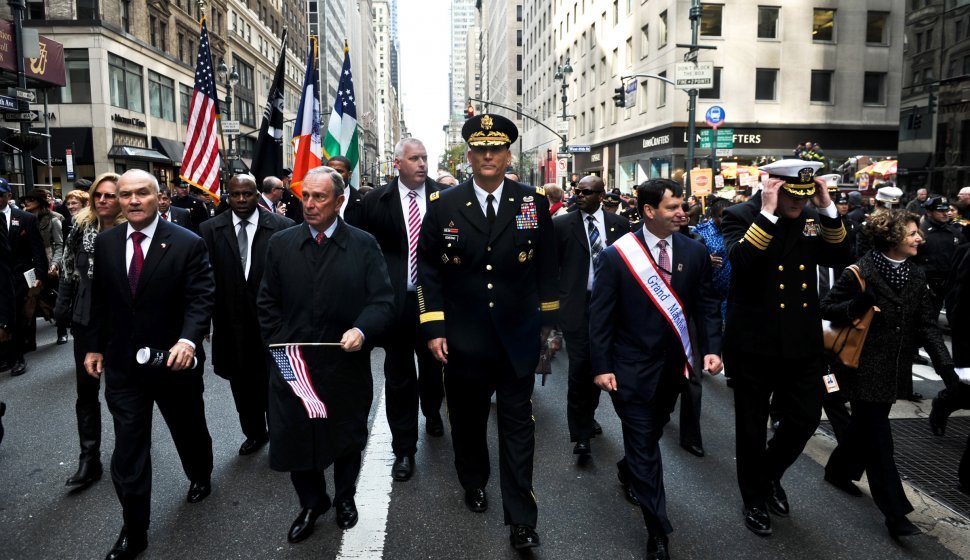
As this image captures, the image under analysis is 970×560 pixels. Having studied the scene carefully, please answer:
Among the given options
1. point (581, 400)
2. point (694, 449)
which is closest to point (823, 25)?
point (694, 449)

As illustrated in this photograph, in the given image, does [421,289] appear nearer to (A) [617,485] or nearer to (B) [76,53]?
(A) [617,485]

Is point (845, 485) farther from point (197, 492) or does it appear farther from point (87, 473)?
point (87, 473)

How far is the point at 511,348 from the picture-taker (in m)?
3.88

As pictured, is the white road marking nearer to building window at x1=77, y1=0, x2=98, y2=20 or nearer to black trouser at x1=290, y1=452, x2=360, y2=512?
black trouser at x1=290, y1=452, x2=360, y2=512

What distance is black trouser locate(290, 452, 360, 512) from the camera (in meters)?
3.83

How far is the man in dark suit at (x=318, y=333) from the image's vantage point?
146 inches

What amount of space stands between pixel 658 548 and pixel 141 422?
2.88 m

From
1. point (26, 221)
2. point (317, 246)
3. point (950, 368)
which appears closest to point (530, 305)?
point (317, 246)

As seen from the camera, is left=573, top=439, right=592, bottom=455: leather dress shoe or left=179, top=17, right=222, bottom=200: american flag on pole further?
left=179, top=17, right=222, bottom=200: american flag on pole

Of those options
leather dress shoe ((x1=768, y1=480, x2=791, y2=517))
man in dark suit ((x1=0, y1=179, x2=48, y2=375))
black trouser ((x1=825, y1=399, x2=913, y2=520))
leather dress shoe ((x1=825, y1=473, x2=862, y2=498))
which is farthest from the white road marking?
man in dark suit ((x1=0, y1=179, x2=48, y2=375))

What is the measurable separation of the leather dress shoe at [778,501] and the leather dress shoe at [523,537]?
Result: 1.55 meters

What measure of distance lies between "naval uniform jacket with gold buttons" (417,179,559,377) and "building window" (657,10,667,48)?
1279 inches

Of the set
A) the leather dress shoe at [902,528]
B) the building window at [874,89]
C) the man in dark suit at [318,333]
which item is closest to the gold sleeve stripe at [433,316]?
the man in dark suit at [318,333]

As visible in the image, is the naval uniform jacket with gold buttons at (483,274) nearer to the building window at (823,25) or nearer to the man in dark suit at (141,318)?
the man in dark suit at (141,318)
